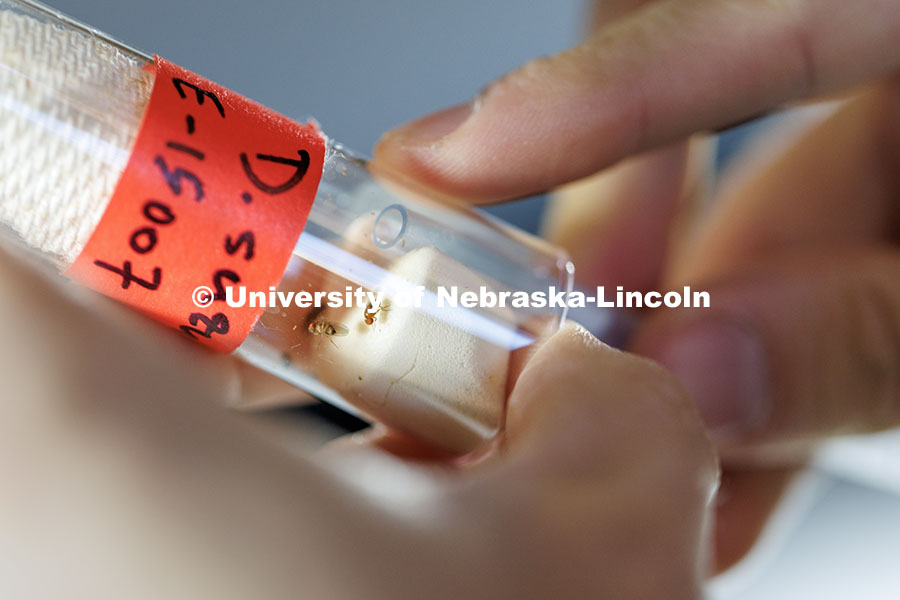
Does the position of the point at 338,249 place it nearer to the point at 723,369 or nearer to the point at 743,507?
the point at 723,369

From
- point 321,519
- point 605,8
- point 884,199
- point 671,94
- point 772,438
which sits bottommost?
point 321,519

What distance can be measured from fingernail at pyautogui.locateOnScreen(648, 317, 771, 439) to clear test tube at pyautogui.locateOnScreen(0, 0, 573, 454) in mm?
156

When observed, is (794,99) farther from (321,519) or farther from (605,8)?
(321,519)

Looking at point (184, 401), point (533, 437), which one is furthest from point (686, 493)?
point (184, 401)

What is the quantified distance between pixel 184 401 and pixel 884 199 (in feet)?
2.14

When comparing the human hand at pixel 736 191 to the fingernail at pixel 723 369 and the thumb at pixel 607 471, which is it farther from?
the thumb at pixel 607 471

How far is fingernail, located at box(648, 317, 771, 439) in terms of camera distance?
1.62ft

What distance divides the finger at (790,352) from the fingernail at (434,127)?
0.73ft

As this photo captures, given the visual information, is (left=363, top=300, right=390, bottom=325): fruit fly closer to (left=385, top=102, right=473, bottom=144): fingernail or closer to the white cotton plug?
the white cotton plug

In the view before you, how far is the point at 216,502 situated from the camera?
0.18 metres

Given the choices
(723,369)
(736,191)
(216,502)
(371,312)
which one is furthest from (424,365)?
(736,191)

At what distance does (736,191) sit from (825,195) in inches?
4.1

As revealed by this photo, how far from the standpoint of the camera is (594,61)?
0.39 metres

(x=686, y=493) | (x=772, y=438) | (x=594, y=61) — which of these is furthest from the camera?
(x=772, y=438)
